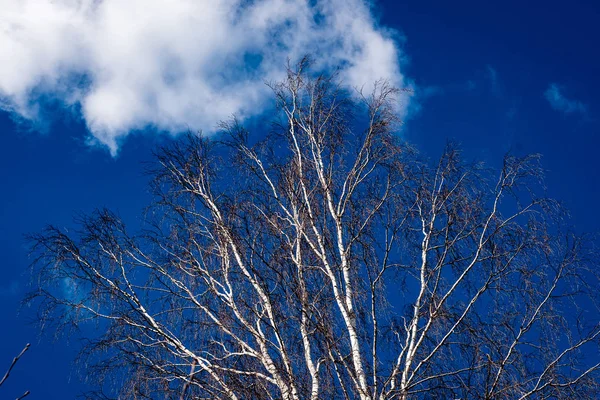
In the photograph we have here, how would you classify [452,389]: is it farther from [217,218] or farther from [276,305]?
[217,218]

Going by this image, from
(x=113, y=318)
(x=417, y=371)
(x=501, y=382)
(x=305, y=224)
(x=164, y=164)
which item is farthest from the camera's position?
(x=164, y=164)

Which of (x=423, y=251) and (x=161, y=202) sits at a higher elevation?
(x=161, y=202)

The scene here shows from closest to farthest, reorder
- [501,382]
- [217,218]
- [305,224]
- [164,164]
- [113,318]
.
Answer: [501,382] → [113,318] → [305,224] → [217,218] → [164,164]

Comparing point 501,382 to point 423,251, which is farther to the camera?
point 423,251

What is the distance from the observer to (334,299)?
6055 millimetres

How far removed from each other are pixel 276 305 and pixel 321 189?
1786 mm

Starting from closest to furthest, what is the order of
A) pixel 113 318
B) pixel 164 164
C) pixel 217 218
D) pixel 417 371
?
pixel 417 371, pixel 113 318, pixel 217 218, pixel 164 164

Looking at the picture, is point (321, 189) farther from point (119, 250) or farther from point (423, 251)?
point (119, 250)

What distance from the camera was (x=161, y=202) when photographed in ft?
26.6

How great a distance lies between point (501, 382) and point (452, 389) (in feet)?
1.80

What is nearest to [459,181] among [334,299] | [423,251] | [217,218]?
[423,251]

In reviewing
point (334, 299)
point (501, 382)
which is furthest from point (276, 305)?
point (501, 382)

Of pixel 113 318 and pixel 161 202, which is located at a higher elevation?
pixel 161 202

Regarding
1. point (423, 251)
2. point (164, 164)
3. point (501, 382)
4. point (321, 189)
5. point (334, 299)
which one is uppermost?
point (164, 164)
